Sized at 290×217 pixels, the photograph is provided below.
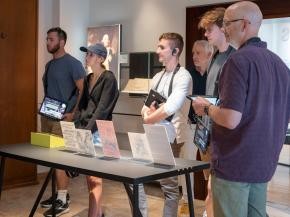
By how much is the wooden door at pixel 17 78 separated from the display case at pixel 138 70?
0.95 meters

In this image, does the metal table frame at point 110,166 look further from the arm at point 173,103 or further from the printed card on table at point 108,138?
the arm at point 173,103

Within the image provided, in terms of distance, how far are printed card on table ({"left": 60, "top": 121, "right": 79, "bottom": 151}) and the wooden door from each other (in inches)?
73.8

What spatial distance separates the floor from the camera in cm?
386

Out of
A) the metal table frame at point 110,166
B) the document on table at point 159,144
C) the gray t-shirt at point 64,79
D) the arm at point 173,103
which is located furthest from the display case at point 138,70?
the document on table at point 159,144

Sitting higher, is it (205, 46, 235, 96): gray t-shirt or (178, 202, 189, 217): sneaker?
(205, 46, 235, 96): gray t-shirt

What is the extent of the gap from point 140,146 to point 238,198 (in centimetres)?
76

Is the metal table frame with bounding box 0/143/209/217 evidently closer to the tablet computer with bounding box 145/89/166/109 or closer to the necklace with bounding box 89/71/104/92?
the tablet computer with bounding box 145/89/166/109

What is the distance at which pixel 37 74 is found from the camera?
4789mm

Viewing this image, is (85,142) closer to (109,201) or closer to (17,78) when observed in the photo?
(109,201)

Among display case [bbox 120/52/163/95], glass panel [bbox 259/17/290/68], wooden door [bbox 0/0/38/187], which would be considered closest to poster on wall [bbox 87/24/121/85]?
display case [bbox 120/52/163/95]

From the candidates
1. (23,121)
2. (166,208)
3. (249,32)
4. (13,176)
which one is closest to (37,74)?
(23,121)

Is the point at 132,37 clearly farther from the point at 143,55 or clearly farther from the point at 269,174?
the point at 269,174

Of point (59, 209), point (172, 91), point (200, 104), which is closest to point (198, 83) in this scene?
point (172, 91)

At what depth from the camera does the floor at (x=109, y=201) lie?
152 inches
